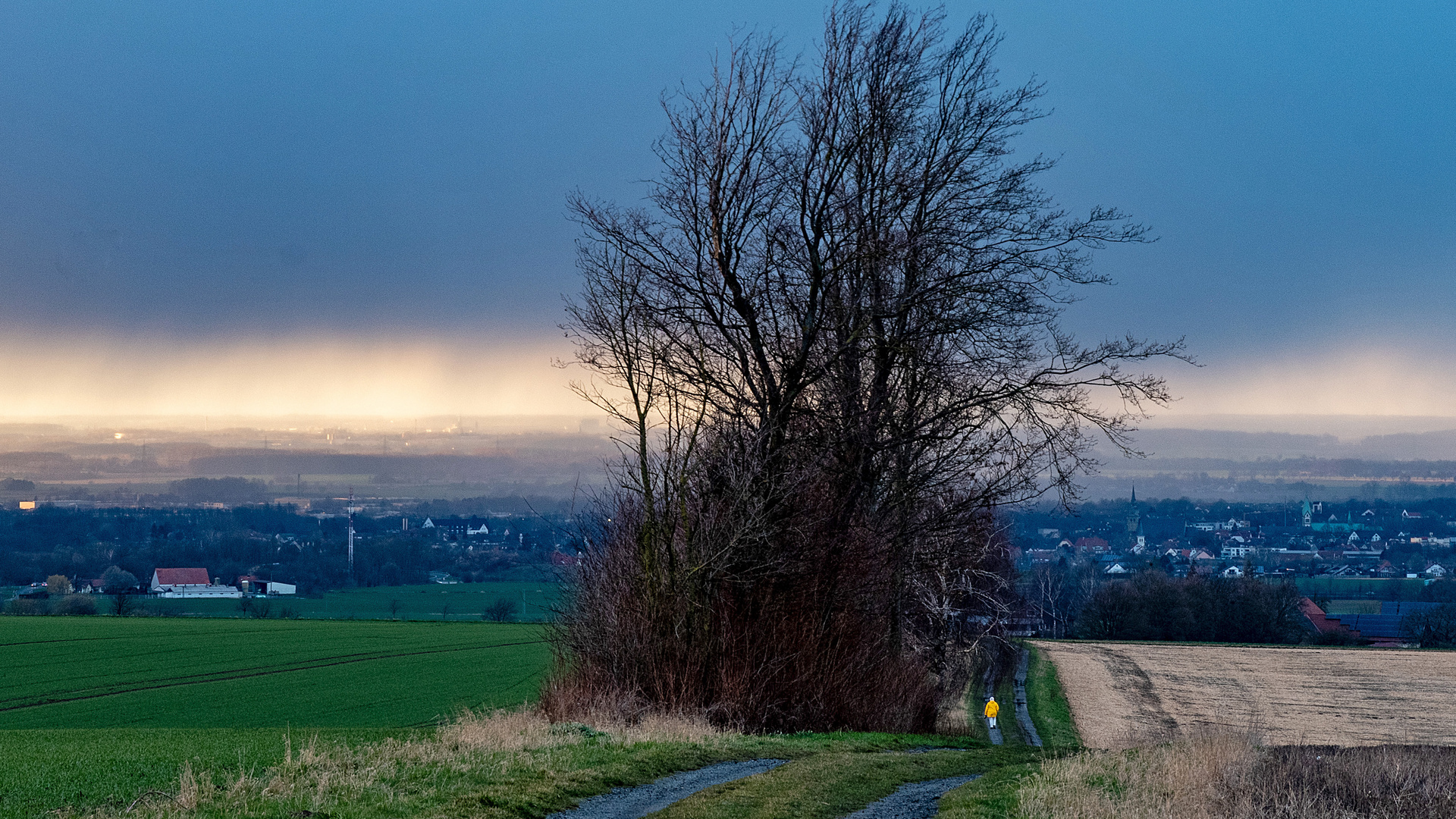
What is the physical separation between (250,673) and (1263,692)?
46420mm

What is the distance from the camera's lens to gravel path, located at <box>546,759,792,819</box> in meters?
10.5

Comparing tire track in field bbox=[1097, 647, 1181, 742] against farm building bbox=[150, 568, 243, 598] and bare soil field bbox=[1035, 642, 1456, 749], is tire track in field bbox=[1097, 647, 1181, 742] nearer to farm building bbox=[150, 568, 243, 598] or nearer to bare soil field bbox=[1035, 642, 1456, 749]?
bare soil field bbox=[1035, 642, 1456, 749]

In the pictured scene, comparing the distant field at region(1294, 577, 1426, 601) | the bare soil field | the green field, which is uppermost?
the green field

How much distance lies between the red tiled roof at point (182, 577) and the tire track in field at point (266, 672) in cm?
7969

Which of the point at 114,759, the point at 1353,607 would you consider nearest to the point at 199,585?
the point at 1353,607

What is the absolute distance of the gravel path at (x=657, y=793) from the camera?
414 inches

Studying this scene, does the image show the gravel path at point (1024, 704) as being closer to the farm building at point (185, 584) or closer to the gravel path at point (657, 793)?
the gravel path at point (657, 793)

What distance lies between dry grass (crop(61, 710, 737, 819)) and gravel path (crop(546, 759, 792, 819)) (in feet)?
2.31

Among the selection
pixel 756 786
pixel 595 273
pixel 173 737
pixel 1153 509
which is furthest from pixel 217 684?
pixel 1153 509

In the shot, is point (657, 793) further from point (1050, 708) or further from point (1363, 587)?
point (1363, 587)

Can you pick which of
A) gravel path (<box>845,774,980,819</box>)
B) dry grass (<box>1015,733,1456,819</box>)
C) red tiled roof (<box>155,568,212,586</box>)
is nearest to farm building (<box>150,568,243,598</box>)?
red tiled roof (<box>155,568,212,586</box>)

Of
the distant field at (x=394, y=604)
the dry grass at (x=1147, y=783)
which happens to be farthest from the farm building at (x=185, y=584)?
the dry grass at (x=1147, y=783)

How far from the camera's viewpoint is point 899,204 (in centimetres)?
2381

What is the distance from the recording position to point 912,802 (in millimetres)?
12242
